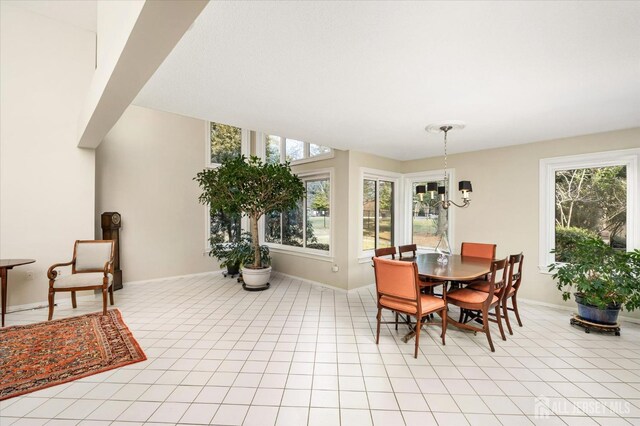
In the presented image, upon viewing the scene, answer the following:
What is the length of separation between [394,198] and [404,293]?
319 cm

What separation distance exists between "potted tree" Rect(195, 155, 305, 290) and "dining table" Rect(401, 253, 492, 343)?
2.44 metres

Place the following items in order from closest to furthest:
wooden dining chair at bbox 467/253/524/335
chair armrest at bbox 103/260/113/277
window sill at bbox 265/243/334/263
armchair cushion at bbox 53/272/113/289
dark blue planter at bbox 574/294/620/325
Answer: wooden dining chair at bbox 467/253/524/335, dark blue planter at bbox 574/294/620/325, armchair cushion at bbox 53/272/113/289, chair armrest at bbox 103/260/113/277, window sill at bbox 265/243/334/263

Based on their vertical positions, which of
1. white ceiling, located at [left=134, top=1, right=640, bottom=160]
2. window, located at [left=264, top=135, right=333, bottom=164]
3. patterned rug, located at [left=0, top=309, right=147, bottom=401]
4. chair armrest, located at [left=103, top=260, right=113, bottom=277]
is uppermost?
window, located at [left=264, top=135, right=333, bottom=164]

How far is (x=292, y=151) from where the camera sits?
5.88 meters

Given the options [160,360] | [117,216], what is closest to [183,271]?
[117,216]

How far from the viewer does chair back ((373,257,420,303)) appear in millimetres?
2598

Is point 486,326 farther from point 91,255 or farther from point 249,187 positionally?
point 91,255

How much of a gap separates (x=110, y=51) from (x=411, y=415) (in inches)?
126

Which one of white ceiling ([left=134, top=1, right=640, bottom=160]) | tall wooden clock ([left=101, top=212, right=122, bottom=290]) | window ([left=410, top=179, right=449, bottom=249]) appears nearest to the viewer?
white ceiling ([left=134, top=1, right=640, bottom=160])

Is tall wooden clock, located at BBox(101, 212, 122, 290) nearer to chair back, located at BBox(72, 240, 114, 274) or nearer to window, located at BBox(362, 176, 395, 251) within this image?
chair back, located at BBox(72, 240, 114, 274)

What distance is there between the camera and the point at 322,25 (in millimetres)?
1597

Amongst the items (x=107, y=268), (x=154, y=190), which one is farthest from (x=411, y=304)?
(x=154, y=190)

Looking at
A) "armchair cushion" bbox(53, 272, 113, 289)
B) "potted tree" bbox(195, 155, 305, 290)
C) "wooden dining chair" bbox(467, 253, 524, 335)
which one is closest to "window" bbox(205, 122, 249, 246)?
"potted tree" bbox(195, 155, 305, 290)

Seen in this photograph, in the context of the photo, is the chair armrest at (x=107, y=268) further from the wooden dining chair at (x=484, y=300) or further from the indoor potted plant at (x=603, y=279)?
the indoor potted plant at (x=603, y=279)
